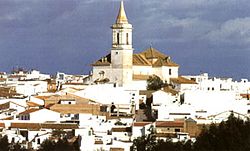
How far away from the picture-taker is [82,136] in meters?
42.6

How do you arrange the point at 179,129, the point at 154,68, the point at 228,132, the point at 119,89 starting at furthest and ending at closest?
the point at 154,68 < the point at 119,89 < the point at 179,129 < the point at 228,132

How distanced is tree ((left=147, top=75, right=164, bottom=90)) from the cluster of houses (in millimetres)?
318

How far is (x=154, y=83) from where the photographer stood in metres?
67.0

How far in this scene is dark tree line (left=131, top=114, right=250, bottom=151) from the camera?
36.3m

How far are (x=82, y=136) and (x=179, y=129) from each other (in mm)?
4981

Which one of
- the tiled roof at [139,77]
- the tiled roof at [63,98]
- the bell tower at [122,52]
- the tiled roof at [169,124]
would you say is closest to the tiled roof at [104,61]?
the bell tower at [122,52]

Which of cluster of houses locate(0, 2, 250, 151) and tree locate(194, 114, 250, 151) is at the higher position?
cluster of houses locate(0, 2, 250, 151)

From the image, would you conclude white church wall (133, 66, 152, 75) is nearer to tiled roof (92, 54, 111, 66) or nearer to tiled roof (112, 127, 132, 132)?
tiled roof (92, 54, 111, 66)

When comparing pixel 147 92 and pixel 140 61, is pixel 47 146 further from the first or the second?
pixel 140 61

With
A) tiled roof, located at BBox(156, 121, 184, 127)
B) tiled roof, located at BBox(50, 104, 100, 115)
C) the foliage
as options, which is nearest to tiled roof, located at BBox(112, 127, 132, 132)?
tiled roof, located at BBox(156, 121, 184, 127)

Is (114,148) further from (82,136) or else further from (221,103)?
(221,103)

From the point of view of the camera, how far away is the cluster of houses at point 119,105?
44.8m

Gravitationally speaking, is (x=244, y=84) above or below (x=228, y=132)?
above

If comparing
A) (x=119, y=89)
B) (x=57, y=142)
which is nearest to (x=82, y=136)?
(x=57, y=142)
